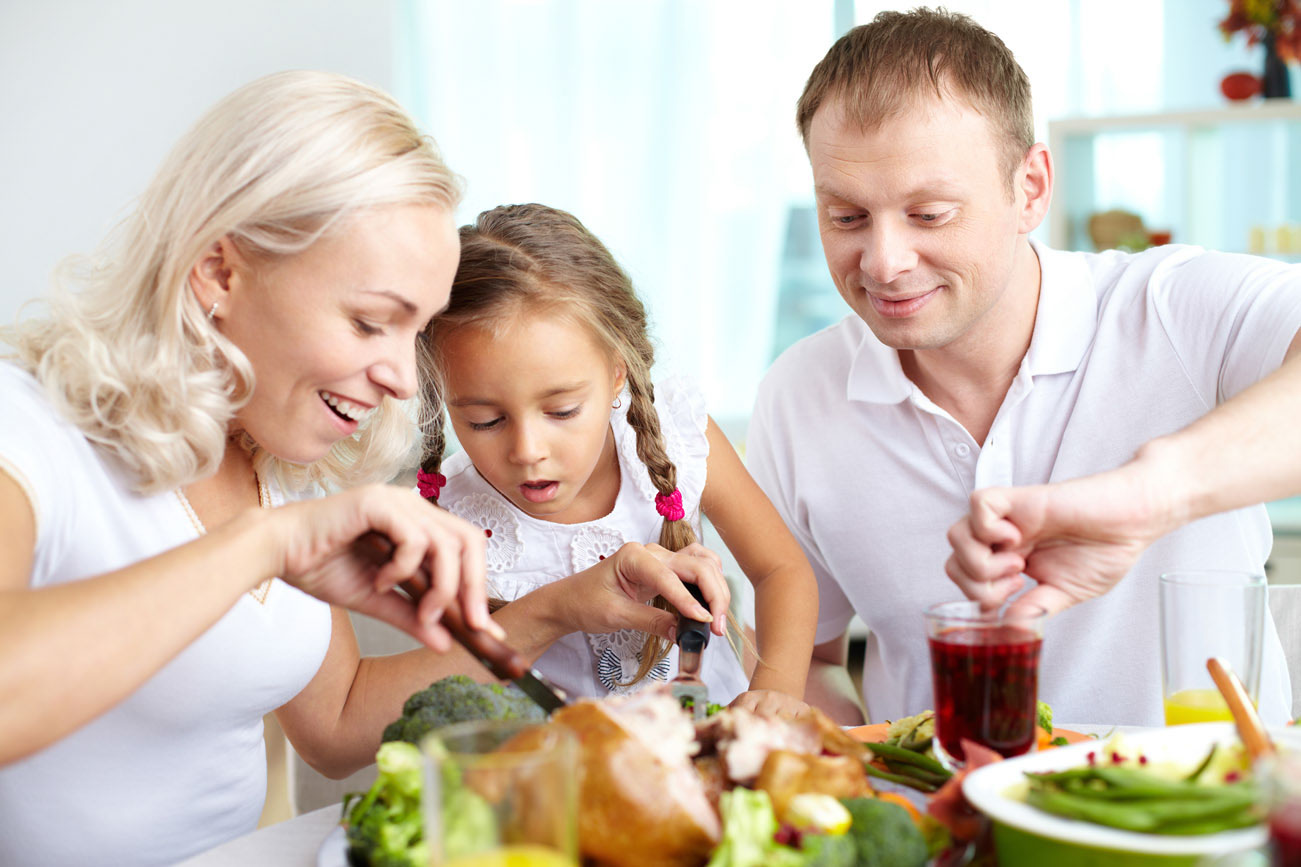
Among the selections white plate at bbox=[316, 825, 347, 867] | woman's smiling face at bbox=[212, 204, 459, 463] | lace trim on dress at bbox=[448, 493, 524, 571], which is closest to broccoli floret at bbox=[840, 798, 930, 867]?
white plate at bbox=[316, 825, 347, 867]

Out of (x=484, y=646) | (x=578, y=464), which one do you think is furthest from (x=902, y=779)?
(x=578, y=464)

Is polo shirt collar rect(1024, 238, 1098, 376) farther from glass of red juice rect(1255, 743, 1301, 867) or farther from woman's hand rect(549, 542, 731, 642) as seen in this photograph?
glass of red juice rect(1255, 743, 1301, 867)

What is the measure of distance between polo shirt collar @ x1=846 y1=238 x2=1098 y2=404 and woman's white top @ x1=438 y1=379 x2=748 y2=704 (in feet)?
1.05

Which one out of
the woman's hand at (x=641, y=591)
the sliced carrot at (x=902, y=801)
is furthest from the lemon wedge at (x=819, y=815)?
the woman's hand at (x=641, y=591)

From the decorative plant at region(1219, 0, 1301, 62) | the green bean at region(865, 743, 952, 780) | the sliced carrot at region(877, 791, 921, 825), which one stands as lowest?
the green bean at region(865, 743, 952, 780)

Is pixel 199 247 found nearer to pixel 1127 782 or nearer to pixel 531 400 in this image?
pixel 531 400

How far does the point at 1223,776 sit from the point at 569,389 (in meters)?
1.07

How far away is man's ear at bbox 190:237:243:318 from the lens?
1337mm

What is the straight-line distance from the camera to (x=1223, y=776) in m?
0.92

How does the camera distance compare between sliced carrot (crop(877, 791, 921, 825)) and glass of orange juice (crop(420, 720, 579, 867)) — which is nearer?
glass of orange juice (crop(420, 720, 579, 867))

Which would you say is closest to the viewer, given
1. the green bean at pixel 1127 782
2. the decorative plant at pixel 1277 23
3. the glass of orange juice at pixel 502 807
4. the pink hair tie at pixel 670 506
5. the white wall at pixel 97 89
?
the glass of orange juice at pixel 502 807

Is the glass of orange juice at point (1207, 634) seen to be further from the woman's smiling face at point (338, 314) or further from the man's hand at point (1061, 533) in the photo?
the woman's smiling face at point (338, 314)

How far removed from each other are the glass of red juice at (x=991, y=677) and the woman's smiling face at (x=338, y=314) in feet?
2.37

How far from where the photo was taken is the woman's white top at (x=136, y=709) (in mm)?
1317
